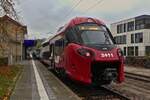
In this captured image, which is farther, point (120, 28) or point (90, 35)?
point (120, 28)

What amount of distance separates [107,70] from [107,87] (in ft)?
10.4

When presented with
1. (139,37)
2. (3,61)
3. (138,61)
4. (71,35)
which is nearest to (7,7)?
(71,35)

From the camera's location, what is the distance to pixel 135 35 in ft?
282

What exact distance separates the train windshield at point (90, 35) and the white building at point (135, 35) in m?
58.9

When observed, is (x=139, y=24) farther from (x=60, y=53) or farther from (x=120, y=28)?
(x=60, y=53)

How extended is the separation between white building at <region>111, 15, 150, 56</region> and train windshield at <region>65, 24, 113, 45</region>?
58931 mm

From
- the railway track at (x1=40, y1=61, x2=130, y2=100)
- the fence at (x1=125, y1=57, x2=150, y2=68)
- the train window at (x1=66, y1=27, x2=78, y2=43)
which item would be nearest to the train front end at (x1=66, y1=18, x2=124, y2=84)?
the train window at (x1=66, y1=27, x2=78, y2=43)

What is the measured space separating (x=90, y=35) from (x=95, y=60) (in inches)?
81.7

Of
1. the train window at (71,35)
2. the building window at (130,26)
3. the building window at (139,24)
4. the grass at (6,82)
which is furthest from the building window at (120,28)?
the train window at (71,35)

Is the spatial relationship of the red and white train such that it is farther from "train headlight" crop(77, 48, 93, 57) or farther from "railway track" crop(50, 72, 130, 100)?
"railway track" crop(50, 72, 130, 100)

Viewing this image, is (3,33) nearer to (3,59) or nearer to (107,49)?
(107,49)

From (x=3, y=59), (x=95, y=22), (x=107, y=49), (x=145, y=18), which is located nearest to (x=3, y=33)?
(x=95, y=22)

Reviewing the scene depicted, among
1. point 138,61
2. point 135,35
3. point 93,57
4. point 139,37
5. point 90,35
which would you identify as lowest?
point 138,61

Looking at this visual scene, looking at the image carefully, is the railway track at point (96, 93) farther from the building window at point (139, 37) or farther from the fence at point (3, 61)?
the building window at point (139, 37)
